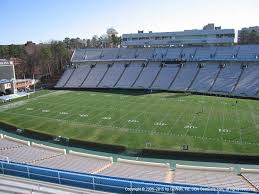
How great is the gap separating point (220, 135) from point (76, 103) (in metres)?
A: 22.7

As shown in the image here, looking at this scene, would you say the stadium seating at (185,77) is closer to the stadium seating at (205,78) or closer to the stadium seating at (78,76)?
the stadium seating at (205,78)

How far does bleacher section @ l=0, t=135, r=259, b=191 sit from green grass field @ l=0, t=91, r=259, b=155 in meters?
8.23

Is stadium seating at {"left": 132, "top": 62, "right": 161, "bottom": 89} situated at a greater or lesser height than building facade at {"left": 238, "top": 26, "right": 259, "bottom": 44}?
lesser

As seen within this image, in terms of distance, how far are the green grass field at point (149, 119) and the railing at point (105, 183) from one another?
1462cm

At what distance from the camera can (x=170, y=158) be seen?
23.2 meters

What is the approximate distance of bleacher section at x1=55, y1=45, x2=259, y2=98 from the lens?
48.5m

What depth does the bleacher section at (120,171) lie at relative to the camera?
37.1 ft

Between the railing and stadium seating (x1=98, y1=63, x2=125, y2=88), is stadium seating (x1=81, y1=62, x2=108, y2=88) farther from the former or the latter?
the railing

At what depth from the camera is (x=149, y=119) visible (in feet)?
107

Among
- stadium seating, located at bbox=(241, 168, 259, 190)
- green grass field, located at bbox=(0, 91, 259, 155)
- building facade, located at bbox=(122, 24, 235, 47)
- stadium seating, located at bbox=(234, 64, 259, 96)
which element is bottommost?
green grass field, located at bbox=(0, 91, 259, 155)

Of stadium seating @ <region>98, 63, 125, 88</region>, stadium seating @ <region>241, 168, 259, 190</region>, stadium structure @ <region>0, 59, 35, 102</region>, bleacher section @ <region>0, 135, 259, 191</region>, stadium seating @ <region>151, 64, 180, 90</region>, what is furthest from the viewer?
stadium seating @ <region>98, 63, 125, 88</region>

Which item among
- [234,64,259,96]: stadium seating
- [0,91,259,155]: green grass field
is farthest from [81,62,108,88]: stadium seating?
[234,64,259,96]: stadium seating

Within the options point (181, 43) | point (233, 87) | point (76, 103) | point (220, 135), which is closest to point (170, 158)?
point (220, 135)

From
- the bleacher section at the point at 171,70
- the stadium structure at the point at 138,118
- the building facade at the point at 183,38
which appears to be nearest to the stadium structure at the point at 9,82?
the stadium structure at the point at 138,118
